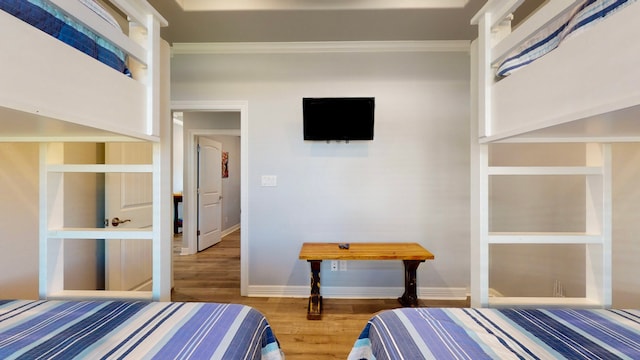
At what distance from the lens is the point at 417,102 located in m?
2.63

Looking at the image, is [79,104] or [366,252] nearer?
[79,104]

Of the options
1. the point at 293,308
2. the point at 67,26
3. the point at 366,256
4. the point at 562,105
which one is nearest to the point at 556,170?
the point at 562,105

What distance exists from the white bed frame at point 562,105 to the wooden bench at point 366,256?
974 millimetres

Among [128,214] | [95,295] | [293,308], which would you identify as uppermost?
[128,214]

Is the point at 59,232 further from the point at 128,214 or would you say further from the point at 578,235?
the point at 578,235

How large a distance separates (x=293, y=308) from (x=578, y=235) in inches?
Answer: 80.4

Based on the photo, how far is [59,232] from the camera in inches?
47.4

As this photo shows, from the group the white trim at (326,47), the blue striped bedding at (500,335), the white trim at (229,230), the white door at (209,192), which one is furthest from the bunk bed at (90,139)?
the white trim at (229,230)

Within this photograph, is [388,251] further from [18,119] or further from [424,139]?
[18,119]

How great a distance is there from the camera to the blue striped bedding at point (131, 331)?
74cm

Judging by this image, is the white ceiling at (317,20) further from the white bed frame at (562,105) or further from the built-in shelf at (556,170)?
the built-in shelf at (556,170)

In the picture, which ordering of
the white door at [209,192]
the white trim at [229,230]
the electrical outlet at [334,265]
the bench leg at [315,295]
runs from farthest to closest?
1. the white trim at [229,230]
2. the white door at [209,192]
3. the electrical outlet at [334,265]
4. the bench leg at [315,295]

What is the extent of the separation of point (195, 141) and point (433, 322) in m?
4.10

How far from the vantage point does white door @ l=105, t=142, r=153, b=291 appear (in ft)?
6.89
